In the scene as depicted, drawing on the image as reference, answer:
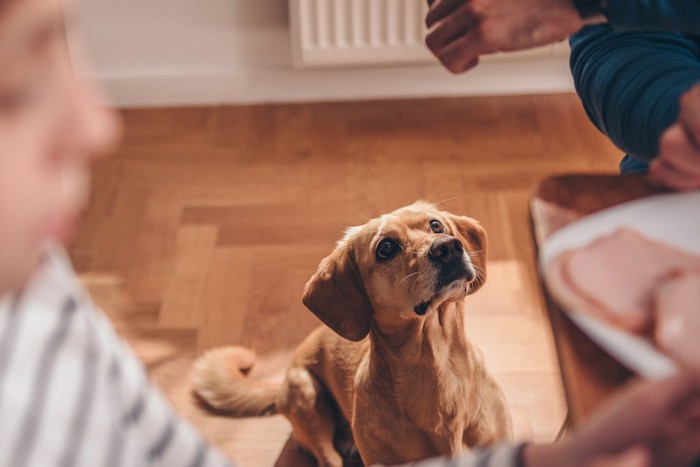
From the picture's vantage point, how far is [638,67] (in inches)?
38.8

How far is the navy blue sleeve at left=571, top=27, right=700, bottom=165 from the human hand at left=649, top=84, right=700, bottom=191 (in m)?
0.15

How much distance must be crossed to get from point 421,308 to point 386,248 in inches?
4.1


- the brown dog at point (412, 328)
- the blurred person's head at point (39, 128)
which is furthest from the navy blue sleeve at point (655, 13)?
the blurred person's head at point (39, 128)

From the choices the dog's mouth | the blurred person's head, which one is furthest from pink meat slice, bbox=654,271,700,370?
the dog's mouth

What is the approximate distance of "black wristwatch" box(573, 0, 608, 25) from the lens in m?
0.89

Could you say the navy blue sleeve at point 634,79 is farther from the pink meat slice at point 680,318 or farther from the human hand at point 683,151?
the pink meat slice at point 680,318

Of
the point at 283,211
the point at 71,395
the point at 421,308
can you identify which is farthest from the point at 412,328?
the point at 283,211

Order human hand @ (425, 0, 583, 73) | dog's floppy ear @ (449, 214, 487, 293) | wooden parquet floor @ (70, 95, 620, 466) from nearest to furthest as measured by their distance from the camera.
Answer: human hand @ (425, 0, 583, 73), dog's floppy ear @ (449, 214, 487, 293), wooden parquet floor @ (70, 95, 620, 466)

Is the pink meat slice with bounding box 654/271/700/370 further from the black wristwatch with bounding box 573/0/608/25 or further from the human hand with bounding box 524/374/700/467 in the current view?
the black wristwatch with bounding box 573/0/608/25

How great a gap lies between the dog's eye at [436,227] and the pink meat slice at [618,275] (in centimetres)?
61

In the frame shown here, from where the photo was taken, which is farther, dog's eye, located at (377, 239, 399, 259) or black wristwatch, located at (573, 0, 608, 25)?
dog's eye, located at (377, 239, 399, 259)

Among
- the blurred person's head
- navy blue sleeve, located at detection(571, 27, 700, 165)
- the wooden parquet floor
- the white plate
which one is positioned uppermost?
the blurred person's head

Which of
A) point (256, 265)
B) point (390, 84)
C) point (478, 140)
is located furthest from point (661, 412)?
point (390, 84)

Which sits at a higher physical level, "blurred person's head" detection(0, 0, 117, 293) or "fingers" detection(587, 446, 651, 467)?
"blurred person's head" detection(0, 0, 117, 293)
